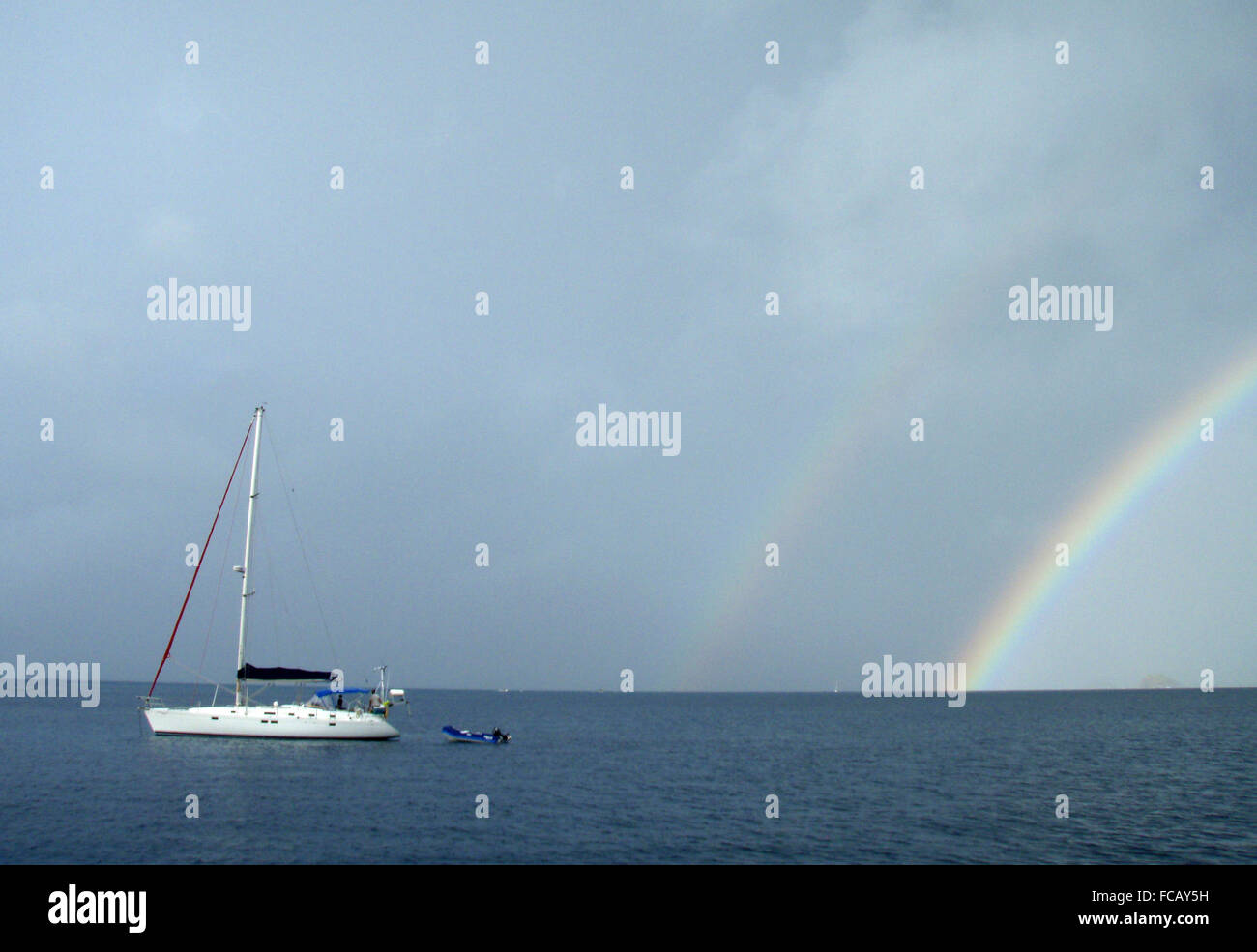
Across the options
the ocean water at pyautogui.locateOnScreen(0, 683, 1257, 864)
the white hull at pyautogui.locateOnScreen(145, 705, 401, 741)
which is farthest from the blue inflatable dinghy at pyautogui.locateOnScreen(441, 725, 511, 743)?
the white hull at pyautogui.locateOnScreen(145, 705, 401, 741)

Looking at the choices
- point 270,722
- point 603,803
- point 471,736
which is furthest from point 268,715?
point 603,803

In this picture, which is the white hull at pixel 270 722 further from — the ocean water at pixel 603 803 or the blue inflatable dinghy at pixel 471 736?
the blue inflatable dinghy at pixel 471 736

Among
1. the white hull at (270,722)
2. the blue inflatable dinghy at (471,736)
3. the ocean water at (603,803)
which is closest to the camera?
the ocean water at (603,803)

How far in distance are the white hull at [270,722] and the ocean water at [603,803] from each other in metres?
1.56

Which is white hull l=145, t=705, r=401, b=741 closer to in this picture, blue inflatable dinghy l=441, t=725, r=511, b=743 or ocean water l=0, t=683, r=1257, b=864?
ocean water l=0, t=683, r=1257, b=864

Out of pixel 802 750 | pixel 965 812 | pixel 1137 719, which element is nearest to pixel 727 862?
pixel 965 812

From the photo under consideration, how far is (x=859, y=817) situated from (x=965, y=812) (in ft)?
23.6

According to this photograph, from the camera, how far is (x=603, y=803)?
48.7m

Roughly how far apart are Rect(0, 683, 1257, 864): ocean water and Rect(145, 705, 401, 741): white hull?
5.13 ft

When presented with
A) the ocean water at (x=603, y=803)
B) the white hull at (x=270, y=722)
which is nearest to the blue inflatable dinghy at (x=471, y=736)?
the ocean water at (x=603, y=803)

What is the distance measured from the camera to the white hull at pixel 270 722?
70.3 m

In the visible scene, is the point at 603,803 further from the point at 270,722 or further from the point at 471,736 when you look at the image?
the point at 471,736
